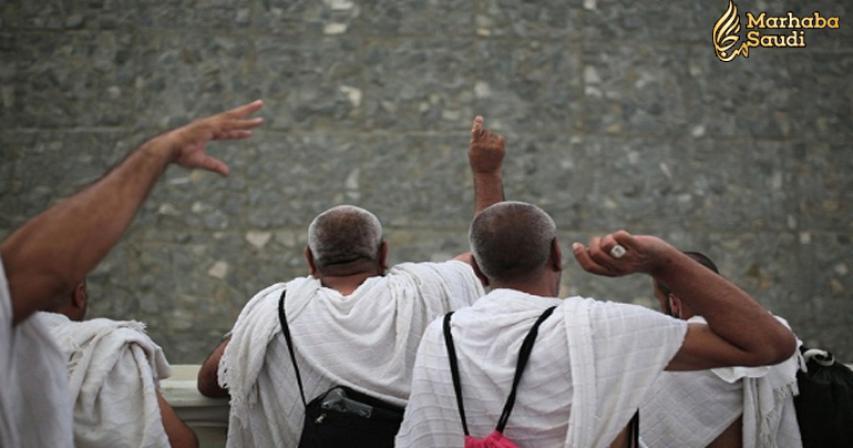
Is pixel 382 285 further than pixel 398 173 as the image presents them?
No

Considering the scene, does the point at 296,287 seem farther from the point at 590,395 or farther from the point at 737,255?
the point at 737,255

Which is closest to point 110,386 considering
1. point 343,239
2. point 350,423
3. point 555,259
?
point 350,423

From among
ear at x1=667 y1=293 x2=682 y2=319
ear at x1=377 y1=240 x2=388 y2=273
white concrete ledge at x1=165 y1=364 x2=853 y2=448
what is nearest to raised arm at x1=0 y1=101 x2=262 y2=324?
ear at x1=377 y1=240 x2=388 y2=273

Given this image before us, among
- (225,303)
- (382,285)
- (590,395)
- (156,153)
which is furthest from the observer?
(225,303)

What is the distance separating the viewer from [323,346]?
326cm

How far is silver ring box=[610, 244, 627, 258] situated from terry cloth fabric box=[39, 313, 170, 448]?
1.42 m

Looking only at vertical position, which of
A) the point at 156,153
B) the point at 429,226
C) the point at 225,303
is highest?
the point at 156,153

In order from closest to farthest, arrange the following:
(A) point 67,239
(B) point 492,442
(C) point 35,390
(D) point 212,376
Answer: (A) point 67,239
(C) point 35,390
(B) point 492,442
(D) point 212,376

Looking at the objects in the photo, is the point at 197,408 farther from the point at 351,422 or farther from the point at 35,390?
the point at 35,390

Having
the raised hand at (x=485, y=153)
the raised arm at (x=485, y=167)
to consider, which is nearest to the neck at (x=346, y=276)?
the raised arm at (x=485, y=167)

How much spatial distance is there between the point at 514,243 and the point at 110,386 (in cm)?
126

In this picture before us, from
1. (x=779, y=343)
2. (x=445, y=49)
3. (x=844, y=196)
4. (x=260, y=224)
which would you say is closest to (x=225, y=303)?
(x=260, y=224)

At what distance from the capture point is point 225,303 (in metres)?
6.25

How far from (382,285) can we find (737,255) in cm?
359
